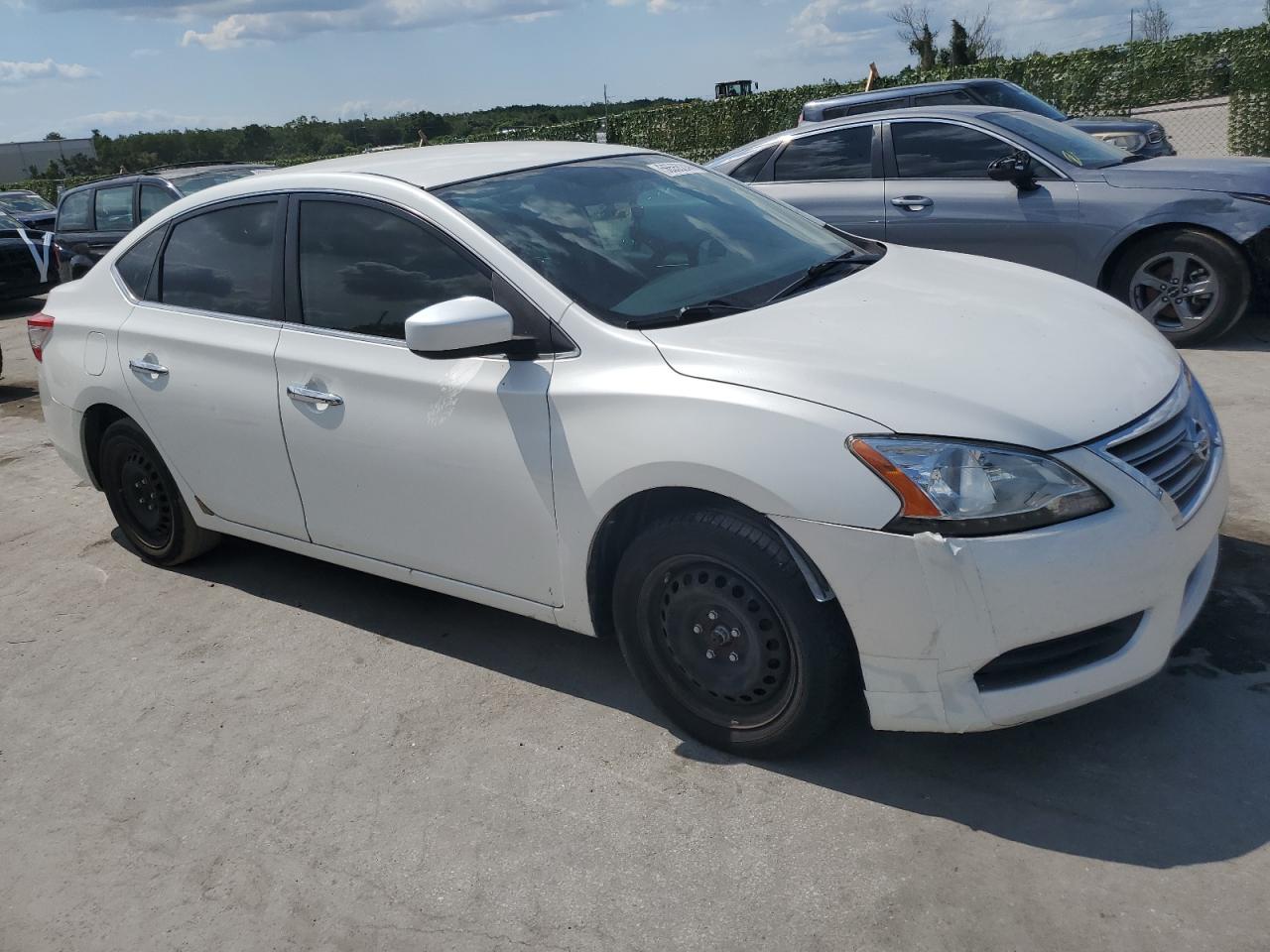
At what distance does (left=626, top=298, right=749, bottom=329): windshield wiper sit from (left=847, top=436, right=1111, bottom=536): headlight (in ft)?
2.89

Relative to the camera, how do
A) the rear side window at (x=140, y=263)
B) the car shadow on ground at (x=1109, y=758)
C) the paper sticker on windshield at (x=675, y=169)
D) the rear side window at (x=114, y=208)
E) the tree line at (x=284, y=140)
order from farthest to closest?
the tree line at (x=284, y=140)
the rear side window at (x=114, y=208)
the rear side window at (x=140, y=263)
the paper sticker on windshield at (x=675, y=169)
the car shadow on ground at (x=1109, y=758)

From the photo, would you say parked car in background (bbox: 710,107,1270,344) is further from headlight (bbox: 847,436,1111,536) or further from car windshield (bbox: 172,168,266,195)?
car windshield (bbox: 172,168,266,195)

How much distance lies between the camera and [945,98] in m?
10.7

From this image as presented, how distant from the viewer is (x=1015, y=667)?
2.87m

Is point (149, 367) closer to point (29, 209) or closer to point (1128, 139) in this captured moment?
point (1128, 139)

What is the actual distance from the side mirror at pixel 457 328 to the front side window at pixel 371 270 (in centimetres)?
26

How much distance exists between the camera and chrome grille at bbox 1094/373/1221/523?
2.91m

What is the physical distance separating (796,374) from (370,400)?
1555 millimetres

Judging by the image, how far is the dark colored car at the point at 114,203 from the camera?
12289 millimetres

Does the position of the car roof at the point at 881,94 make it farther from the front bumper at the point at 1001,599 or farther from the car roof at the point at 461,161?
the front bumper at the point at 1001,599

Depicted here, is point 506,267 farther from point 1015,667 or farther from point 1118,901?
point 1118,901

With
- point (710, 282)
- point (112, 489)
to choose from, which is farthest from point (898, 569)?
point (112, 489)

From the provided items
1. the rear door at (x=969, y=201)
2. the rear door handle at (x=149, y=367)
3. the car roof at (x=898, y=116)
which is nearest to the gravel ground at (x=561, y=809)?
the rear door handle at (x=149, y=367)

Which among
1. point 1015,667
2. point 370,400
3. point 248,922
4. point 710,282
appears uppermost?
point 710,282
